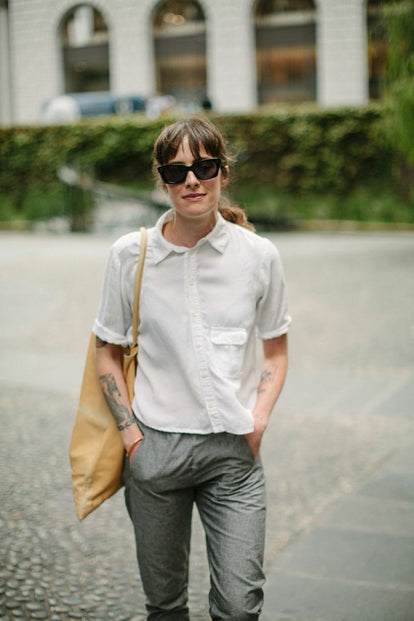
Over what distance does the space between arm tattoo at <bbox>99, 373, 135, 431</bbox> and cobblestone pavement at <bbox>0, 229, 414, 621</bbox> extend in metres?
1.10

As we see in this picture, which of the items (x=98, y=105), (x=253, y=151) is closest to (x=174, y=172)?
(x=253, y=151)

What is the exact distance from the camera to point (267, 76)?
2912 centimetres

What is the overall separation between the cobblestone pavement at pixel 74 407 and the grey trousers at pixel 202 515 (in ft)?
2.73

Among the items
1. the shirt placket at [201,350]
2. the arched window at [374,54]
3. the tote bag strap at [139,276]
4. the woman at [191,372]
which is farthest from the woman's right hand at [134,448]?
the arched window at [374,54]

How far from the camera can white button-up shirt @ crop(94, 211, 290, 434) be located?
93.0 inches

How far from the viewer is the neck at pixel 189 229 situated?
94.2 inches

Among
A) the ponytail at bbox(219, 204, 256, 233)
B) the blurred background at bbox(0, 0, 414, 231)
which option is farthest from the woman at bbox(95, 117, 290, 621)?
the blurred background at bbox(0, 0, 414, 231)

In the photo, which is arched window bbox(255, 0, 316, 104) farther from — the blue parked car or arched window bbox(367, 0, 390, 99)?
the blue parked car

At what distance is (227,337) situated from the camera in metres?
2.37

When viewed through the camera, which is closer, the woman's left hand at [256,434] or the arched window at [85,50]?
the woman's left hand at [256,434]

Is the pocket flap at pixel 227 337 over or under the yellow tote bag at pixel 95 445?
over

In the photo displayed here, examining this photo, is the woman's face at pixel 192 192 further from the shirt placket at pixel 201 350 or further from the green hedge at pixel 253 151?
the green hedge at pixel 253 151

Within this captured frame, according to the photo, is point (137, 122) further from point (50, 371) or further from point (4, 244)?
point (50, 371)

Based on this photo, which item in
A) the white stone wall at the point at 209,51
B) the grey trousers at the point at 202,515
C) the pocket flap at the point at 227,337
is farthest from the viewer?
the white stone wall at the point at 209,51
